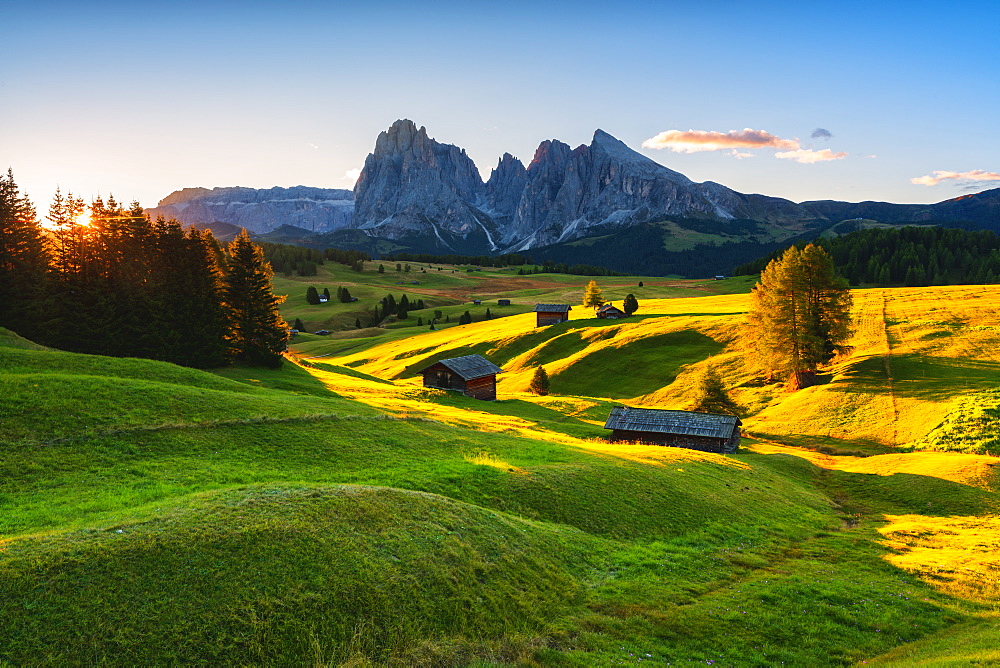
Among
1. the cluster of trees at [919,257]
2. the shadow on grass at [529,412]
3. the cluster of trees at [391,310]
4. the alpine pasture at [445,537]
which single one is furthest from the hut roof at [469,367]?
the cluster of trees at [919,257]

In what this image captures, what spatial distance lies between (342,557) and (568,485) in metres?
13.4

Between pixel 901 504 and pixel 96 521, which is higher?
pixel 96 521

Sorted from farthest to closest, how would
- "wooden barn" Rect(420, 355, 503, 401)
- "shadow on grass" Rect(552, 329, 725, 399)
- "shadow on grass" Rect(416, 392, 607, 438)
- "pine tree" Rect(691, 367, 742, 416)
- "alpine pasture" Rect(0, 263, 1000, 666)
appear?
"shadow on grass" Rect(552, 329, 725, 399)
"wooden barn" Rect(420, 355, 503, 401)
"pine tree" Rect(691, 367, 742, 416)
"shadow on grass" Rect(416, 392, 607, 438)
"alpine pasture" Rect(0, 263, 1000, 666)

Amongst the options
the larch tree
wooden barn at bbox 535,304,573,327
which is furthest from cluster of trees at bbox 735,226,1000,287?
the larch tree

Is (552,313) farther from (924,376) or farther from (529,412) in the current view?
(924,376)

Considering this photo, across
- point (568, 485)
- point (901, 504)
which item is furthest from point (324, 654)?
point (901, 504)

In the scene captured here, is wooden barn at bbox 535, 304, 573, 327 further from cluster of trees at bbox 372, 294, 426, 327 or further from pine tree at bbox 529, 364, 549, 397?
cluster of trees at bbox 372, 294, 426, 327

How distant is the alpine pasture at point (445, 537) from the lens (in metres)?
11.3

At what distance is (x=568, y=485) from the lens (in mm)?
24547

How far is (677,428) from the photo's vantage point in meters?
47.4

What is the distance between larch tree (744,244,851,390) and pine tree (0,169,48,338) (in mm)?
77991

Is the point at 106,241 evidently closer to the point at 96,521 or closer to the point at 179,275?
the point at 179,275

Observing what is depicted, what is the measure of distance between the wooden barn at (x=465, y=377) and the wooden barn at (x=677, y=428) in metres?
21.1

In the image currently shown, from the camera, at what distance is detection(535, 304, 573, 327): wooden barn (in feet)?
366
